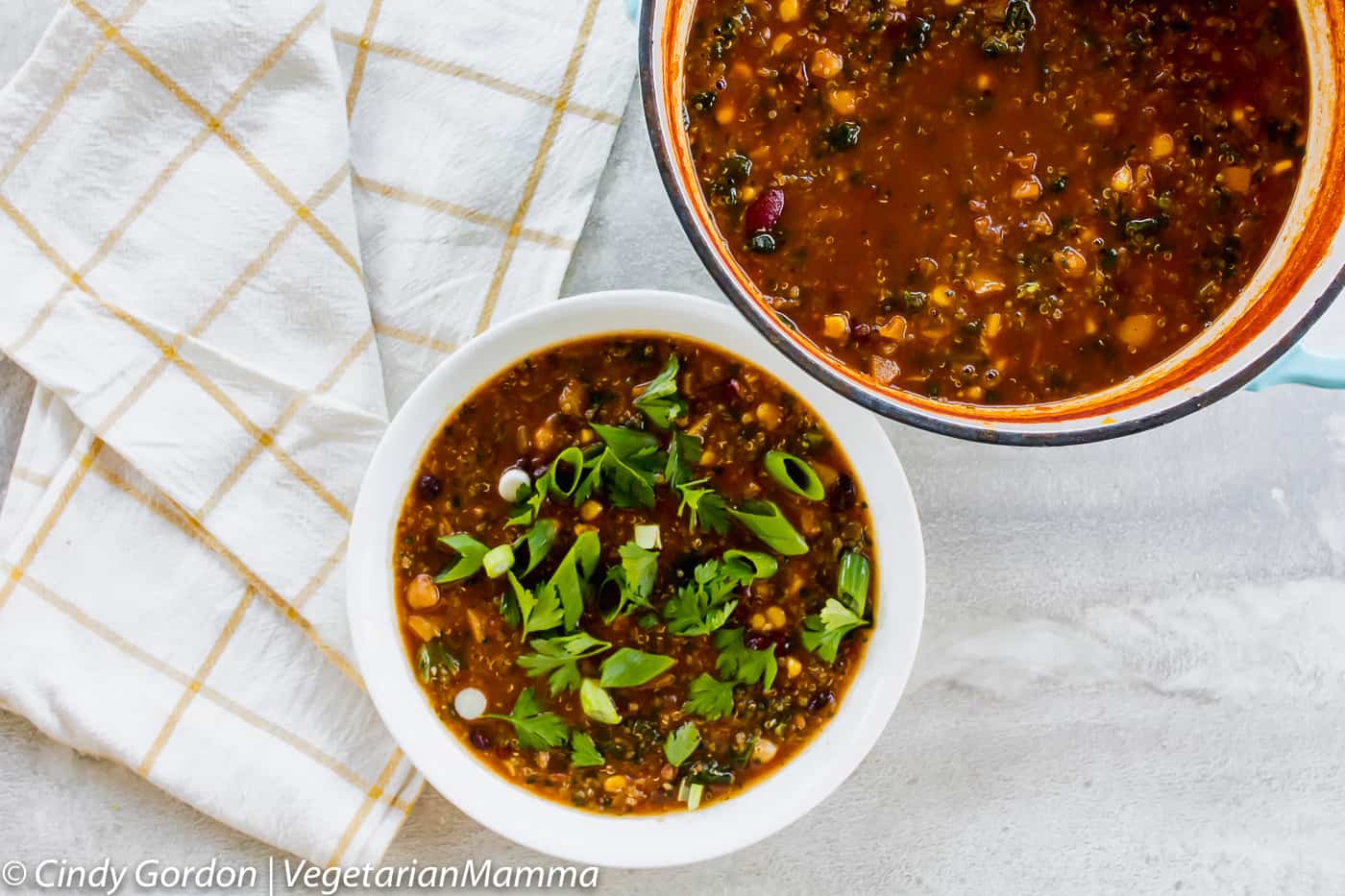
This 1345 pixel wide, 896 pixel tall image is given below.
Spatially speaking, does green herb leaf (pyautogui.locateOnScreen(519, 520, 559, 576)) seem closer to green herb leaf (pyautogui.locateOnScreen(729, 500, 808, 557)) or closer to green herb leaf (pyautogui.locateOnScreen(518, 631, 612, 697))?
green herb leaf (pyautogui.locateOnScreen(518, 631, 612, 697))

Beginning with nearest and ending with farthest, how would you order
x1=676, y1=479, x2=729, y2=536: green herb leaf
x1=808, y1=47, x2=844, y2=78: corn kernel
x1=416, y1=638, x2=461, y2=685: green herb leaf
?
1. x1=808, y1=47, x2=844, y2=78: corn kernel
2. x1=676, y1=479, x2=729, y2=536: green herb leaf
3. x1=416, y1=638, x2=461, y2=685: green herb leaf

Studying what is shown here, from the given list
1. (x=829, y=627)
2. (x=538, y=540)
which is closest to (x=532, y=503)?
(x=538, y=540)

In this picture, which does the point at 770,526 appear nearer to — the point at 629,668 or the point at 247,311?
the point at 629,668

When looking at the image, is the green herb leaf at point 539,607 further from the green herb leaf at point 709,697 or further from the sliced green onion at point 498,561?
the green herb leaf at point 709,697

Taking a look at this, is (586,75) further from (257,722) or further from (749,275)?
(257,722)

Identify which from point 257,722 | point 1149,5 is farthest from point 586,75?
point 257,722

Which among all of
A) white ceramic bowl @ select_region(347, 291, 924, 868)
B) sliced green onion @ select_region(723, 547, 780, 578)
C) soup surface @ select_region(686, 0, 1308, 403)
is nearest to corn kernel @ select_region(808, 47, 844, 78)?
soup surface @ select_region(686, 0, 1308, 403)
